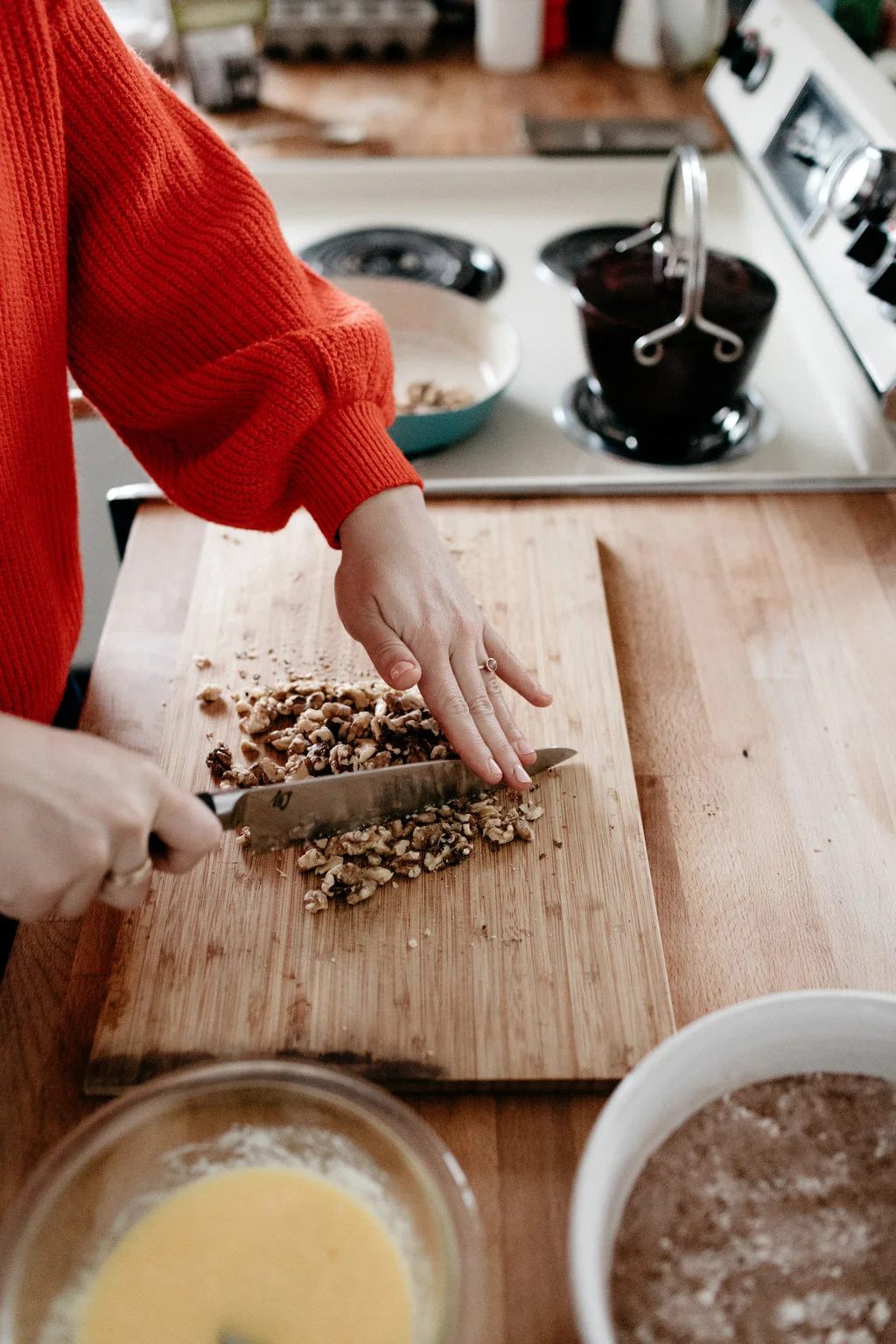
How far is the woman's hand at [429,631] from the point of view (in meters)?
0.79

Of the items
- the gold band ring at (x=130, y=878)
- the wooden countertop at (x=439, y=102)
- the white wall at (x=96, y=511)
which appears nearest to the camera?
the gold band ring at (x=130, y=878)

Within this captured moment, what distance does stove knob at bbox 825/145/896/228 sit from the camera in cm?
108

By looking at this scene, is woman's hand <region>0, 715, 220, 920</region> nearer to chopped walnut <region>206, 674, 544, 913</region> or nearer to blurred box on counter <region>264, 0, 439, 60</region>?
chopped walnut <region>206, 674, 544, 913</region>

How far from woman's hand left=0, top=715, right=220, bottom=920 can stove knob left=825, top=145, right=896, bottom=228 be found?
97cm

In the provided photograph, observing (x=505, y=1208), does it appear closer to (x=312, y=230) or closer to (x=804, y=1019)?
(x=804, y=1019)

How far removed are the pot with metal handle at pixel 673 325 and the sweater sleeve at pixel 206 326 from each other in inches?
13.0

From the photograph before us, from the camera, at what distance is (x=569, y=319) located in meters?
1.42

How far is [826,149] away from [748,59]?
1.23ft

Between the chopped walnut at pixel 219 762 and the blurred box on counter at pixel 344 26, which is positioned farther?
the blurred box on counter at pixel 344 26

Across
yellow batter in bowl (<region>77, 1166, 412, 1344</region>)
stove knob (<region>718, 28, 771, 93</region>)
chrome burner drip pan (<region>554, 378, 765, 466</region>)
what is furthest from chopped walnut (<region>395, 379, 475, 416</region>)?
yellow batter in bowl (<region>77, 1166, 412, 1344</region>)

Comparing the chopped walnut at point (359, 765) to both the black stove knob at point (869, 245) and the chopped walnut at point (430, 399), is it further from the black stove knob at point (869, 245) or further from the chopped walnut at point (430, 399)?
the black stove knob at point (869, 245)


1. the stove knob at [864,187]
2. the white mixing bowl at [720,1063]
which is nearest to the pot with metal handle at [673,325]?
the stove knob at [864,187]

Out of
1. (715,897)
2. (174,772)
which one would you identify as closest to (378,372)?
(174,772)

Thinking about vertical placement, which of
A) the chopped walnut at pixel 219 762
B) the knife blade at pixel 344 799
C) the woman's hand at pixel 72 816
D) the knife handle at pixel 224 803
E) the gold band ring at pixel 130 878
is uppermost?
the woman's hand at pixel 72 816
